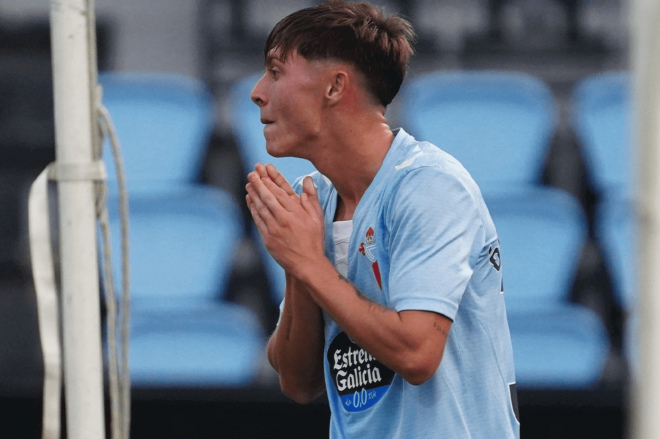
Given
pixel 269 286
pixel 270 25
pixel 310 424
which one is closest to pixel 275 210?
pixel 310 424

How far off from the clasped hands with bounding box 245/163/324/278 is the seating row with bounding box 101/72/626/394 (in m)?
1.86

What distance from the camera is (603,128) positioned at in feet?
12.3

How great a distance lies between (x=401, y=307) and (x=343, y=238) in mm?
278

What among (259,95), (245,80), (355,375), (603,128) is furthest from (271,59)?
(603,128)

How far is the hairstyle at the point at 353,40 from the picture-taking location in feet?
5.73

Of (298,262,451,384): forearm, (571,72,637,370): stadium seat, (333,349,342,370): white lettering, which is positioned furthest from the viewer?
(571,72,637,370): stadium seat

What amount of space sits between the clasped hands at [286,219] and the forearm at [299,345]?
0.49 ft

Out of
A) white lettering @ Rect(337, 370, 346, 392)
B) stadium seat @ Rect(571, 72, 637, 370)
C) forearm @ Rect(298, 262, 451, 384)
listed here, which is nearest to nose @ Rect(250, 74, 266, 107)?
forearm @ Rect(298, 262, 451, 384)

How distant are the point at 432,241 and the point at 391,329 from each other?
0.52 feet

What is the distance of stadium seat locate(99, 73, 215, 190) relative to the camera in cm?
373

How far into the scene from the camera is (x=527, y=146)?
12.1ft

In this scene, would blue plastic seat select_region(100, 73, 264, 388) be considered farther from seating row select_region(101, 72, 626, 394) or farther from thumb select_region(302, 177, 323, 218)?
thumb select_region(302, 177, 323, 218)

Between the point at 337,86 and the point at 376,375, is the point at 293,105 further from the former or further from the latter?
the point at 376,375

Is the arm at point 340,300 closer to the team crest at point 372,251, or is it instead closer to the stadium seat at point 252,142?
the team crest at point 372,251
